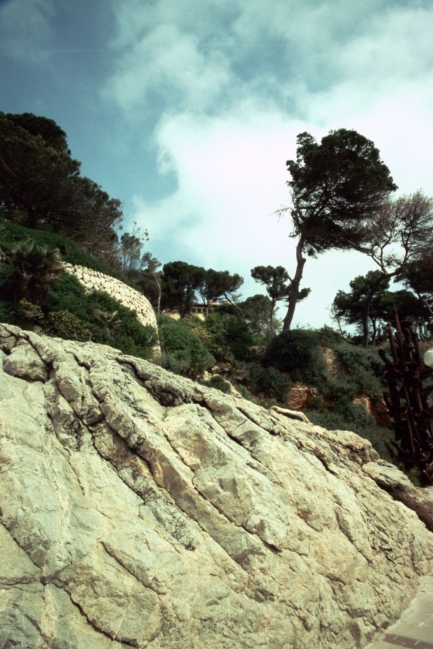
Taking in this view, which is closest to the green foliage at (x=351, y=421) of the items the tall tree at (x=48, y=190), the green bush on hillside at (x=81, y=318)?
the green bush on hillside at (x=81, y=318)

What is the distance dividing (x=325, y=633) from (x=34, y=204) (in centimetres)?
2221

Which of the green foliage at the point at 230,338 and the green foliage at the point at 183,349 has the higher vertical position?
the green foliage at the point at 230,338

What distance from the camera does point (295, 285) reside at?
2352 cm

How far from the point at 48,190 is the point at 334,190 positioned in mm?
13372

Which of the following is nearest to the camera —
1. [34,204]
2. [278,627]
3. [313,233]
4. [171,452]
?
[278,627]

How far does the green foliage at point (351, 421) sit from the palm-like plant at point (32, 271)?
331 inches

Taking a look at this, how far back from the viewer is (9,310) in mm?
13453

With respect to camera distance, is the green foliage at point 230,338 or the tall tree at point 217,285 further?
the tall tree at point 217,285

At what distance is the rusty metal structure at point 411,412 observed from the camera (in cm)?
860

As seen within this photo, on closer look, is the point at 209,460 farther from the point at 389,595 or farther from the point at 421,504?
the point at 421,504

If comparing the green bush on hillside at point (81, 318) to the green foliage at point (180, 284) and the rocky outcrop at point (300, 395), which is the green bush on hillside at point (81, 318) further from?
the green foliage at point (180, 284)

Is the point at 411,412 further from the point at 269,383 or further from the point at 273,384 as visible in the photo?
the point at 269,383

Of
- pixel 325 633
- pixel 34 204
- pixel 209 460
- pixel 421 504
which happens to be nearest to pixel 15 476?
pixel 209 460

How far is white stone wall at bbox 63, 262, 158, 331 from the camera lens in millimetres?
17109
